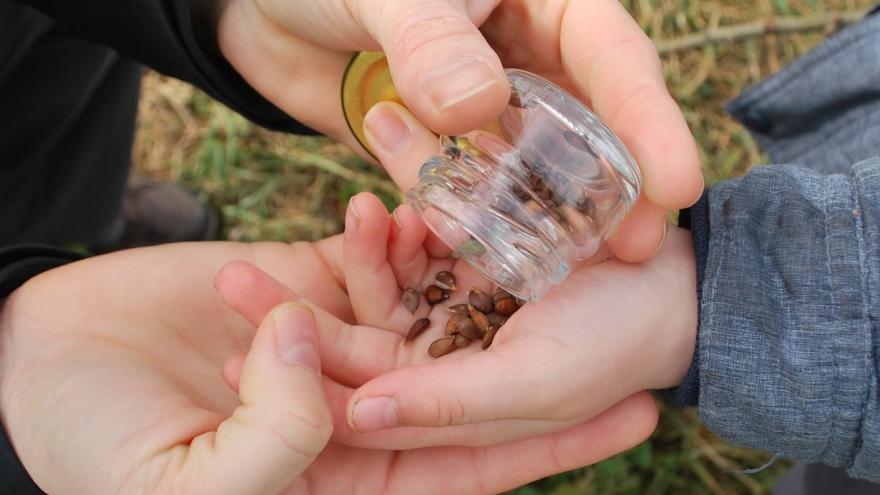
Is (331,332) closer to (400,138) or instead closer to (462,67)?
(400,138)

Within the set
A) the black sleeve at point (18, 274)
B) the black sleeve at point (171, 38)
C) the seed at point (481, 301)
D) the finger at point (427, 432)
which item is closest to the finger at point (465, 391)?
the finger at point (427, 432)

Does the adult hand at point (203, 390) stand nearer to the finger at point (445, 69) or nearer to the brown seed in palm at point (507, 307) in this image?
the brown seed in palm at point (507, 307)

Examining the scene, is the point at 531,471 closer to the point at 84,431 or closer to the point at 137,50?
the point at 84,431

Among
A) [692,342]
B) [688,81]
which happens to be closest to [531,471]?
[692,342]

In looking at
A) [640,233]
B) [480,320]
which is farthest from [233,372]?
[640,233]

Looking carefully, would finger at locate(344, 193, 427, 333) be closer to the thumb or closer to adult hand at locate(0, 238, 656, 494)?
adult hand at locate(0, 238, 656, 494)

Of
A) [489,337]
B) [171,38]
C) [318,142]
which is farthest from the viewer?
[318,142]
